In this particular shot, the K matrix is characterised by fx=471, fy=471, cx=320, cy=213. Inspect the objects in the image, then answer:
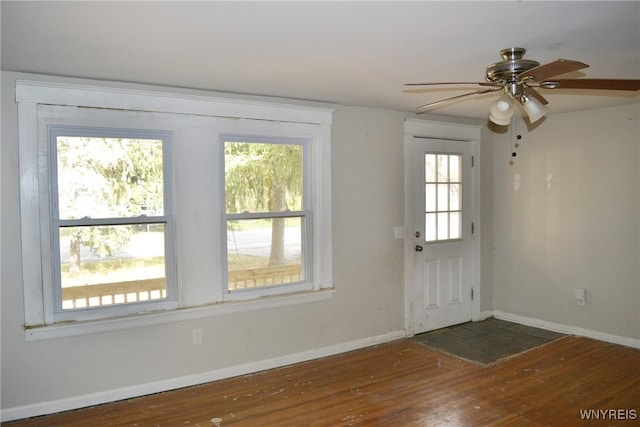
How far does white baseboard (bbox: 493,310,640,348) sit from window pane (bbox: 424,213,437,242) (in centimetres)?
137

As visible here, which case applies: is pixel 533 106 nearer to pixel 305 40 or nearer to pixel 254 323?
Result: pixel 305 40

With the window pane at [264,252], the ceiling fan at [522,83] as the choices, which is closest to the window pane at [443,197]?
the window pane at [264,252]

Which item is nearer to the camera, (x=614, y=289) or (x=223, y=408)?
(x=223, y=408)

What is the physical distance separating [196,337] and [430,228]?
2.68 m

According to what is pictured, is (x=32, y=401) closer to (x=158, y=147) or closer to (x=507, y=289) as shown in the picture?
(x=158, y=147)

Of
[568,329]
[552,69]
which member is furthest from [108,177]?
[568,329]

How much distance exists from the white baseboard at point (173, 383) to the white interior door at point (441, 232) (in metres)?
0.75

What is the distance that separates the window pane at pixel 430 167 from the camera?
499 centimetres

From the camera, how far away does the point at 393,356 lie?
4305mm

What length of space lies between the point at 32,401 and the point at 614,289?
503 centimetres

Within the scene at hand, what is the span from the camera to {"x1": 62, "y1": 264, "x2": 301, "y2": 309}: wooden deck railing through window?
10.8ft

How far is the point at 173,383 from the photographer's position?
11.7 ft

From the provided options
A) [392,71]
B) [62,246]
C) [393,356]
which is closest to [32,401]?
[62,246]

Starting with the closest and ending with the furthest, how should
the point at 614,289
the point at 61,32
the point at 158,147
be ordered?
the point at 61,32 → the point at 158,147 → the point at 614,289
